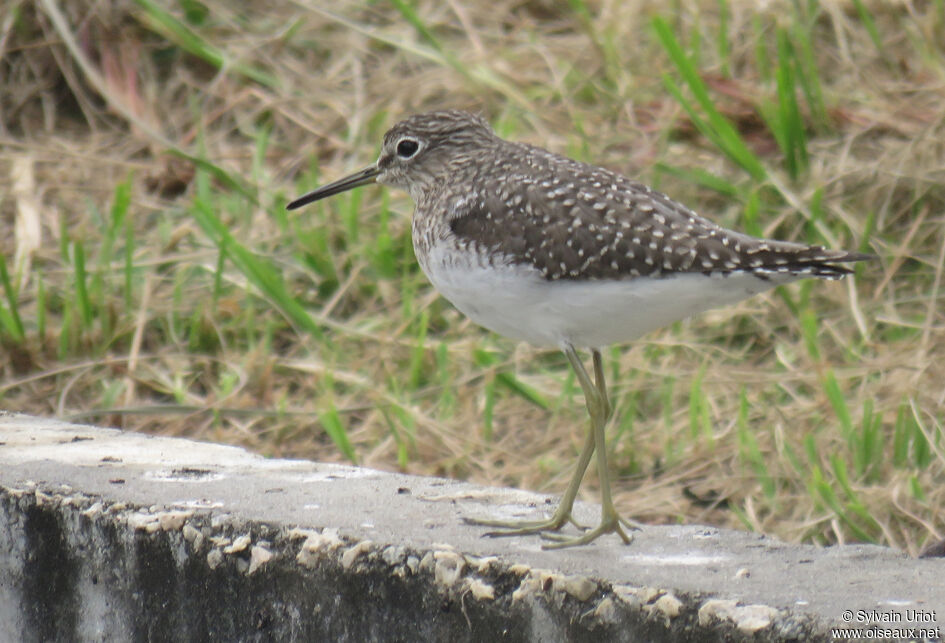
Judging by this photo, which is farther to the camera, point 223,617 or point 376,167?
point 376,167

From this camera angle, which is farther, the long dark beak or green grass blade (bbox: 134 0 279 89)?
green grass blade (bbox: 134 0 279 89)

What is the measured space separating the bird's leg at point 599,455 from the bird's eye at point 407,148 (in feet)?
3.40

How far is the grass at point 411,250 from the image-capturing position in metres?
4.93

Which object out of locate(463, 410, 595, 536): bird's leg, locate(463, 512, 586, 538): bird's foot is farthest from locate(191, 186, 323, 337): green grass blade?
locate(463, 512, 586, 538): bird's foot

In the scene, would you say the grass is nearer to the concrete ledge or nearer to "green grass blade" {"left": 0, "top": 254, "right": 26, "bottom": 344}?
"green grass blade" {"left": 0, "top": 254, "right": 26, "bottom": 344}

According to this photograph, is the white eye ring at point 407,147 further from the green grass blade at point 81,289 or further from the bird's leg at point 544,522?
the green grass blade at point 81,289

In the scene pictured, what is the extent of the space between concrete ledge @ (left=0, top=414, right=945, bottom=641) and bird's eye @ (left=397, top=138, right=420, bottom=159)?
111cm

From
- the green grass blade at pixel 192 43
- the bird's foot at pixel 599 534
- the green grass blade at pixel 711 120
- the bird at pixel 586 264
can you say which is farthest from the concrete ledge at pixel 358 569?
the green grass blade at pixel 192 43

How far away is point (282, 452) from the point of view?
5.14 m

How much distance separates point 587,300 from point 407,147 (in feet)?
3.92

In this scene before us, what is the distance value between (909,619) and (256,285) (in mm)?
3640

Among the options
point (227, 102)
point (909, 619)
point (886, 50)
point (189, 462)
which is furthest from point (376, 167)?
point (886, 50)

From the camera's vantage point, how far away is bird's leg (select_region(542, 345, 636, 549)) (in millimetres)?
3311

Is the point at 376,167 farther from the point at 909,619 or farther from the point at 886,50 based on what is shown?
the point at 886,50
